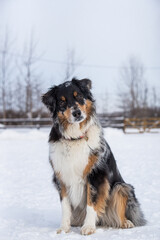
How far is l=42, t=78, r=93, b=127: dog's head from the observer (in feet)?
13.0

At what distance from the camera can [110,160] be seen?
4.02 meters

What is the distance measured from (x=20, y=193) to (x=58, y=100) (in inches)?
134

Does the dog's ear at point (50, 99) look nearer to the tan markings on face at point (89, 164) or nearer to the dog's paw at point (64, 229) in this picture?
the tan markings on face at point (89, 164)

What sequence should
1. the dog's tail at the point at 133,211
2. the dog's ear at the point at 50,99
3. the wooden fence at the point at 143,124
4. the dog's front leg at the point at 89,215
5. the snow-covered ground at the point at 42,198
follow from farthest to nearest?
the wooden fence at the point at 143,124 < the dog's ear at the point at 50,99 < the dog's tail at the point at 133,211 < the dog's front leg at the point at 89,215 < the snow-covered ground at the point at 42,198

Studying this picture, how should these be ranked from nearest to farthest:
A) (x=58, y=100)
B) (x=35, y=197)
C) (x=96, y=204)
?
1. (x=96, y=204)
2. (x=58, y=100)
3. (x=35, y=197)

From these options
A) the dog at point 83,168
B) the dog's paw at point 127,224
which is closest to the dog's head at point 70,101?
the dog at point 83,168

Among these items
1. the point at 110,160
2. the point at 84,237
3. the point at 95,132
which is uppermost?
the point at 95,132

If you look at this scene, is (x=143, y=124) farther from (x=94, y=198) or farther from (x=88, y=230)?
(x=88, y=230)

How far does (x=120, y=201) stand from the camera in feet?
12.8

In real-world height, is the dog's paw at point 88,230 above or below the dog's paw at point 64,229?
above

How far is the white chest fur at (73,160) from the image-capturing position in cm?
378

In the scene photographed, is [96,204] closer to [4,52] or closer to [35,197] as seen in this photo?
[35,197]

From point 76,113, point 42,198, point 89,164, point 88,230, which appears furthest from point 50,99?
point 42,198

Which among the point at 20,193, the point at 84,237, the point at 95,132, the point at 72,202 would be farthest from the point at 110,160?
the point at 20,193
